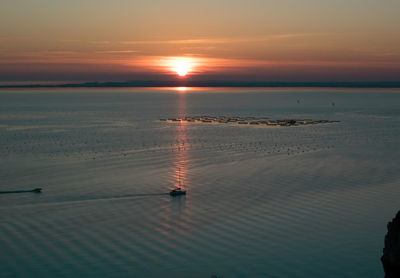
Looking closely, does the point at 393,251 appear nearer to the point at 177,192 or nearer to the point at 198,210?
the point at 198,210

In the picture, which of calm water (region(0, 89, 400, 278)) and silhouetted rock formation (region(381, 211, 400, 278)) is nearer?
silhouetted rock formation (region(381, 211, 400, 278))

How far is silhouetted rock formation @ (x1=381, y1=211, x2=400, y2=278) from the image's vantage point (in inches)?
668

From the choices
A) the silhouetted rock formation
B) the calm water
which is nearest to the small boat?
the calm water

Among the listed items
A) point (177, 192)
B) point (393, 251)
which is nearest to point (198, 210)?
point (177, 192)

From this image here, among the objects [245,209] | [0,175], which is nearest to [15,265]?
[245,209]

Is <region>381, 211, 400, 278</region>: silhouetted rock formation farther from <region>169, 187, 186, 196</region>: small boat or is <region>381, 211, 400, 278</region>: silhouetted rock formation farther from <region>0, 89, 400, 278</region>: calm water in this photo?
<region>169, 187, 186, 196</region>: small boat

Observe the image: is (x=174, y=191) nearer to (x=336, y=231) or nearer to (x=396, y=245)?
(x=336, y=231)

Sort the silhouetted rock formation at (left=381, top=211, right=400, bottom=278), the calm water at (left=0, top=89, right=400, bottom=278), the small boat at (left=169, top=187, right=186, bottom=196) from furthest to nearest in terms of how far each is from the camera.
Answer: the small boat at (left=169, top=187, right=186, bottom=196), the calm water at (left=0, top=89, right=400, bottom=278), the silhouetted rock formation at (left=381, top=211, right=400, bottom=278)

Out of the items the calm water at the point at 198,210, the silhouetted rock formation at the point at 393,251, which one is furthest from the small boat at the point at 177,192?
the silhouetted rock formation at the point at 393,251

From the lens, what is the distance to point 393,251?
17.3 metres

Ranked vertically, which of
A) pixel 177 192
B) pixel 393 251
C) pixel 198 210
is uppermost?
pixel 177 192

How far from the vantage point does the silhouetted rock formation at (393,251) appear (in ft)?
55.7

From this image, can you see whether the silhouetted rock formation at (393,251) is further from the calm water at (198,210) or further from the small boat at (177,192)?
the small boat at (177,192)

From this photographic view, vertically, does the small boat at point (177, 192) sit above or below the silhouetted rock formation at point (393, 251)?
above
